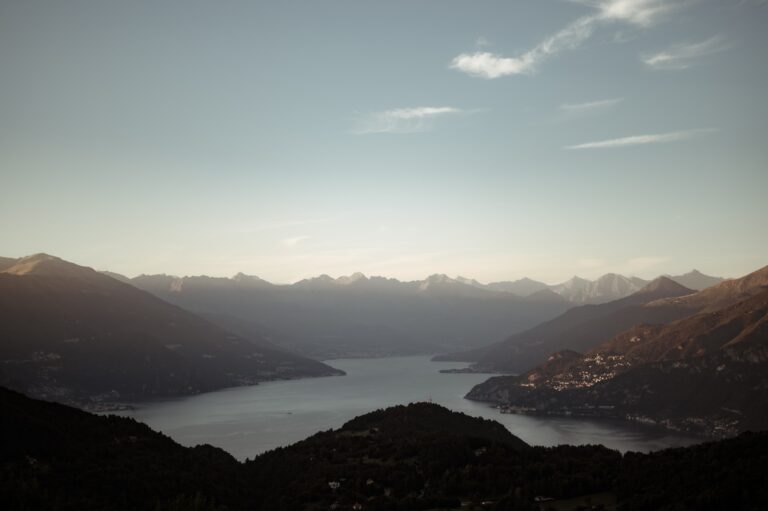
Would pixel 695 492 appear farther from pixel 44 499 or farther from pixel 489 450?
pixel 44 499

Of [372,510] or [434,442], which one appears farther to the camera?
[434,442]

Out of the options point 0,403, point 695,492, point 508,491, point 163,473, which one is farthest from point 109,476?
point 695,492

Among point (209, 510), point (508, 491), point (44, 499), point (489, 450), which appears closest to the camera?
point (44, 499)

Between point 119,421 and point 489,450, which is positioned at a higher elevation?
point 119,421

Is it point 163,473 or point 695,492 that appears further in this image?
point 163,473

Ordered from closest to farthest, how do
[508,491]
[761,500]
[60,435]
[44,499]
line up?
1. [761,500]
2. [44,499]
3. [508,491]
4. [60,435]

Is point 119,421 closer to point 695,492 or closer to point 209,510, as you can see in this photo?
point 209,510

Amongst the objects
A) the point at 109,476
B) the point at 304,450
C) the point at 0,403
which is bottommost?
the point at 304,450

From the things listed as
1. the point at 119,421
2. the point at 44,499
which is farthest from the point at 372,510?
the point at 119,421

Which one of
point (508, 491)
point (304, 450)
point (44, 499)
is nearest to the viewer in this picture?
point (44, 499)
